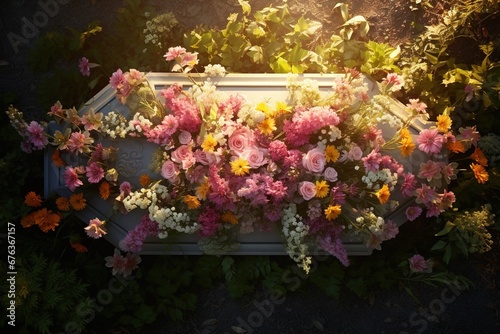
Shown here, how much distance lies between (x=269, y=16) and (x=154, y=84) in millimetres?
974

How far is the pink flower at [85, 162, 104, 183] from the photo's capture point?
311cm

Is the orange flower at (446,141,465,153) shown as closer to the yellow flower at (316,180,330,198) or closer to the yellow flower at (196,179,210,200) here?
the yellow flower at (316,180,330,198)

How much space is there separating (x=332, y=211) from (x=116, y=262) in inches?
56.5

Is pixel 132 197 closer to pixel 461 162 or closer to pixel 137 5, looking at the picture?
pixel 137 5

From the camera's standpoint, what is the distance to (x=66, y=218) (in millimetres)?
3479

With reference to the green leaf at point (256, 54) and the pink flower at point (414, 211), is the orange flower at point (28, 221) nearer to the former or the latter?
the green leaf at point (256, 54)

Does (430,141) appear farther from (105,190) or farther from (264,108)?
(105,190)

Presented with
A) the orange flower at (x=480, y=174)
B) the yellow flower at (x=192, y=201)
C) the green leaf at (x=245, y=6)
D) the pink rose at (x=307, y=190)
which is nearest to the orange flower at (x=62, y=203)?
the yellow flower at (x=192, y=201)

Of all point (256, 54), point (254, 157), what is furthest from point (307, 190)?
point (256, 54)

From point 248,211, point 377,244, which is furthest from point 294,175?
point 377,244

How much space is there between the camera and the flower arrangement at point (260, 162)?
2.93 m

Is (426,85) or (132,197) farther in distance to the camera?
(426,85)

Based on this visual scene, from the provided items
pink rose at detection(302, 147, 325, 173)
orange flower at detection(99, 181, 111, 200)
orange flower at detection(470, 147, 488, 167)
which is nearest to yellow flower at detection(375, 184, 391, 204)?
pink rose at detection(302, 147, 325, 173)

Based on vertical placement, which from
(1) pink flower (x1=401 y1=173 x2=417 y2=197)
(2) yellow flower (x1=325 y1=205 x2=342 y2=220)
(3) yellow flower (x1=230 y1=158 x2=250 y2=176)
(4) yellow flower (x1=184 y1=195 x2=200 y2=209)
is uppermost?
(3) yellow flower (x1=230 y1=158 x2=250 y2=176)
